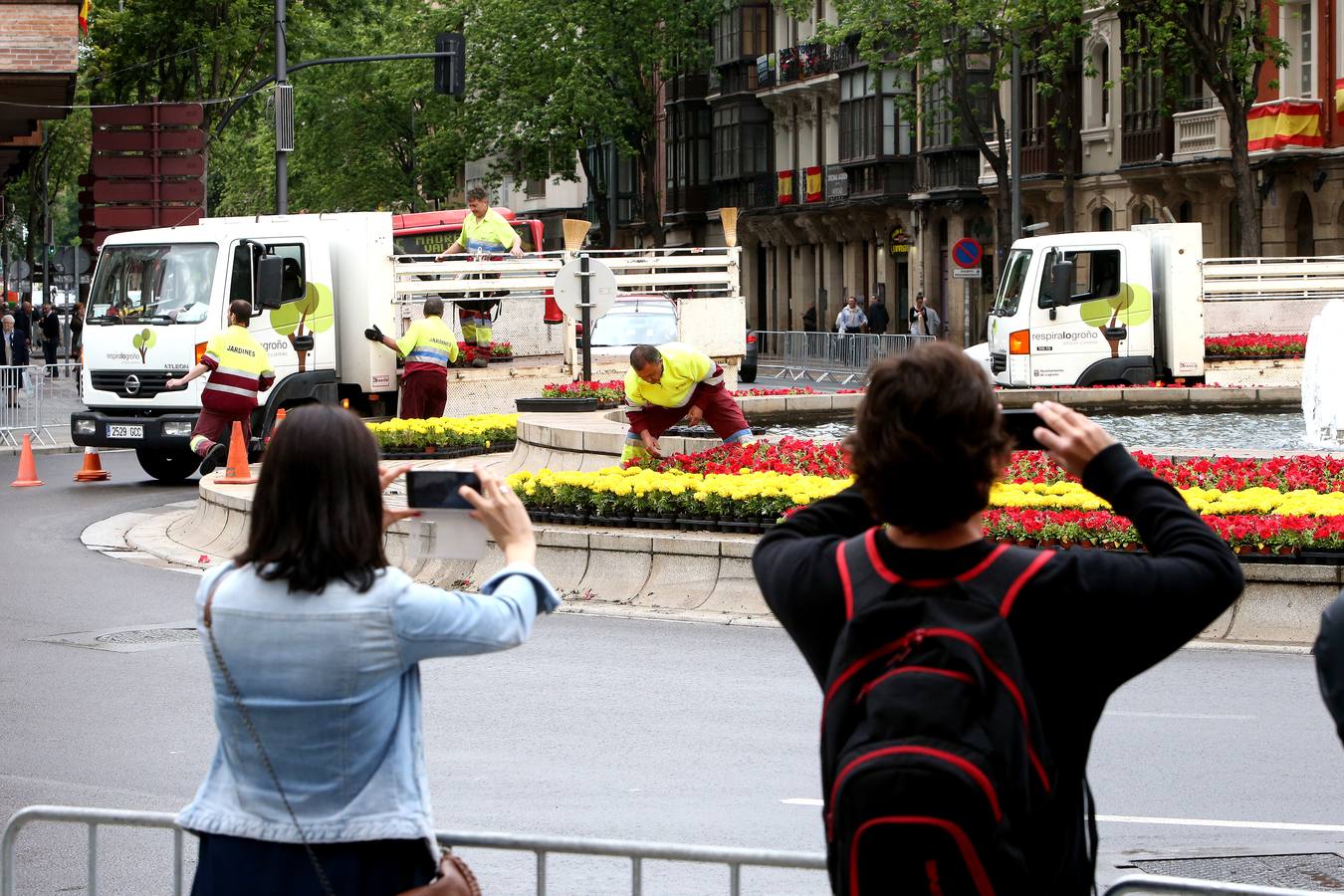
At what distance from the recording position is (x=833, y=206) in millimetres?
65312

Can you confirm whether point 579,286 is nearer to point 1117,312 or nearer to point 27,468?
point 27,468

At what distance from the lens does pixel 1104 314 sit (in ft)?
85.1

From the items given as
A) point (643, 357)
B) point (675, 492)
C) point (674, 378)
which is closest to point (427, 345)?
point (674, 378)

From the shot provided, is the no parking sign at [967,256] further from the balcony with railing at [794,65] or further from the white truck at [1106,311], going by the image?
the balcony with railing at [794,65]

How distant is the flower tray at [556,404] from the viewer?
71.3 feet

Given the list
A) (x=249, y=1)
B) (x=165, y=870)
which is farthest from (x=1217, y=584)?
(x=249, y=1)

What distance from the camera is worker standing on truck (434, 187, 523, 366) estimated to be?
2689 cm

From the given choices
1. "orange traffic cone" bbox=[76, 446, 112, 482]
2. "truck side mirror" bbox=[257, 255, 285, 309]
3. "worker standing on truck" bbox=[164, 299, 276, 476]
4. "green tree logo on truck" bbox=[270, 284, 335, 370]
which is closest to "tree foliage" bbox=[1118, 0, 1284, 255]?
"green tree logo on truck" bbox=[270, 284, 335, 370]

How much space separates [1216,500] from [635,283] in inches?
657

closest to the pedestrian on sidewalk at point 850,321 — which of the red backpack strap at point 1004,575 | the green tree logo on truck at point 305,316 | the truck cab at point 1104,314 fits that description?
the truck cab at point 1104,314

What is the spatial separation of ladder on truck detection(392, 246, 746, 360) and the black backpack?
22.4 metres

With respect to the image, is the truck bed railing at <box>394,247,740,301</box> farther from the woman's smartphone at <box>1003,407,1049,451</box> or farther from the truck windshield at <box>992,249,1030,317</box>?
the woman's smartphone at <box>1003,407,1049,451</box>

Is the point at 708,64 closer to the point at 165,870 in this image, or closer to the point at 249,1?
the point at 249,1

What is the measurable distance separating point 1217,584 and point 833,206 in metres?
62.9
